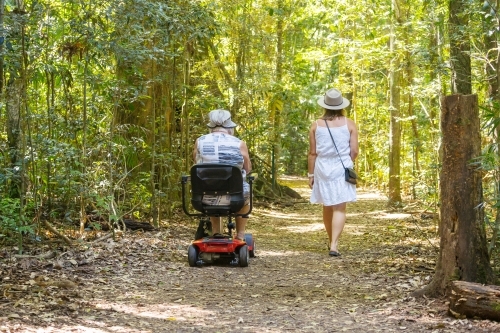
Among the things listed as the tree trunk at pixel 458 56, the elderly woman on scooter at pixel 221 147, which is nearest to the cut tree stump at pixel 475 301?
the elderly woman on scooter at pixel 221 147

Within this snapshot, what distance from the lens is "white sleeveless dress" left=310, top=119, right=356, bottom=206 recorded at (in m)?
8.41

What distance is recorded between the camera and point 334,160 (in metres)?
8.52

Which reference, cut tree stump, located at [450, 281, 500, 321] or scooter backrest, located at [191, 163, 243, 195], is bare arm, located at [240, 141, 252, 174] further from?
cut tree stump, located at [450, 281, 500, 321]

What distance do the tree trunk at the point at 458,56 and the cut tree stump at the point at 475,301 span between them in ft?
16.5

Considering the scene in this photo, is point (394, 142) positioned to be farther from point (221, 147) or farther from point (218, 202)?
point (218, 202)

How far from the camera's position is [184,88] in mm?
11477

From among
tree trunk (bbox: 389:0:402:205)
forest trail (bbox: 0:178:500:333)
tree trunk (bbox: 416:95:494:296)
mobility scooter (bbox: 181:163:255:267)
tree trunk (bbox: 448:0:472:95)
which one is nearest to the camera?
forest trail (bbox: 0:178:500:333)

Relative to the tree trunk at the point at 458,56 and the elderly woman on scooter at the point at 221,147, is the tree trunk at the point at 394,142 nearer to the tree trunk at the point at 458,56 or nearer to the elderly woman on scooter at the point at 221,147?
the tree trunk at the point at 458,56

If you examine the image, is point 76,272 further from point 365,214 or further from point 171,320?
point 365,214

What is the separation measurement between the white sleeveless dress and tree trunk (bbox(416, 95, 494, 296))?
10.3 feet

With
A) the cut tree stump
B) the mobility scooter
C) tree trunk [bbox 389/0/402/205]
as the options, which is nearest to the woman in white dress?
the mobility scooter

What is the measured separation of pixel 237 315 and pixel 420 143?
12231mm

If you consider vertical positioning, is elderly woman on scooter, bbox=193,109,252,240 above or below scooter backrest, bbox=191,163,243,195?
above

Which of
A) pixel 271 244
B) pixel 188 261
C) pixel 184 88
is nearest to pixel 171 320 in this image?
pixel 188 261
